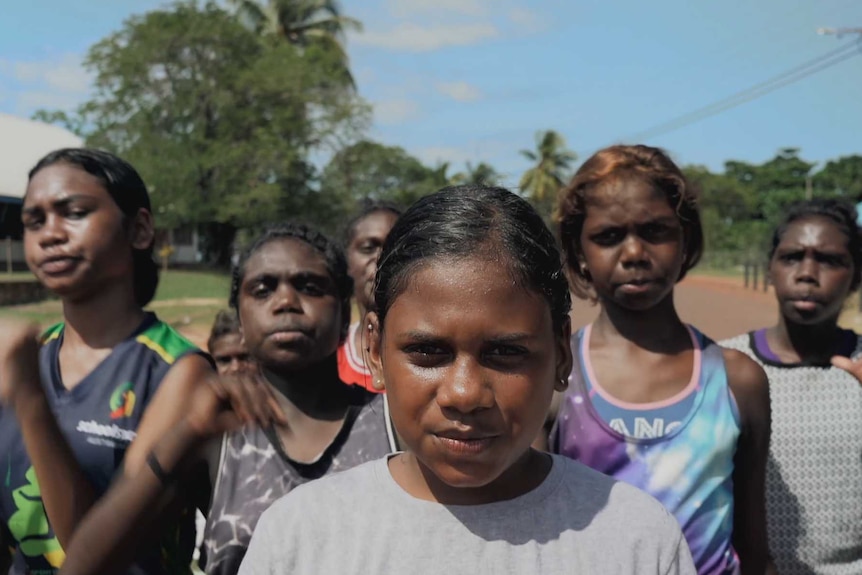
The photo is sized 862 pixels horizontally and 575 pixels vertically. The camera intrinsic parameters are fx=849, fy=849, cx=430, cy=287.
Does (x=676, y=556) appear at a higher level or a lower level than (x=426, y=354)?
lower

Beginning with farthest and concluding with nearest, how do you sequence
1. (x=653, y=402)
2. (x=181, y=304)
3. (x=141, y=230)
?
1. (x=181, y=304)
2. (x=141, y=230)
3. (x=653, y=402)

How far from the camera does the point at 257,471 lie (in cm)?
203

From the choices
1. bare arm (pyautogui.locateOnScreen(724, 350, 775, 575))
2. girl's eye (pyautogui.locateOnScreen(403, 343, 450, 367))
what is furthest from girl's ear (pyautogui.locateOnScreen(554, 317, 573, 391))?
bare arm (pyautogui.locateOnScreen(724, 350, 775, 575))

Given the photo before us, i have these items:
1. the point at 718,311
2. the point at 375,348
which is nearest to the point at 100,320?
the point at 375,348

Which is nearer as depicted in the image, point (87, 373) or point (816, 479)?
point (87, 373)

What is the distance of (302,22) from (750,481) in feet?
142

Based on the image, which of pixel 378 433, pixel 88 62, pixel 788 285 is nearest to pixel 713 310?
pixel 788 285

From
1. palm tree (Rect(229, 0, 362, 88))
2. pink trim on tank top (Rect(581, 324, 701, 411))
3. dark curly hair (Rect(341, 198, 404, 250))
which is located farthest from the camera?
palm tree (Rect(229, 0, 362, 88))

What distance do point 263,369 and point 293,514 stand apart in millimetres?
868

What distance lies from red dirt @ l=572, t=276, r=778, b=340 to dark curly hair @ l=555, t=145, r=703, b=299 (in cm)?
934

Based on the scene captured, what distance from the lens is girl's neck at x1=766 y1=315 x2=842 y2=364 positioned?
112 inches

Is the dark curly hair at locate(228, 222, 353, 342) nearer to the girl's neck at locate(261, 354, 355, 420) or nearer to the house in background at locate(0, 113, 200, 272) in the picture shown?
the girl's neck at locate(261, 354, 355, 420)

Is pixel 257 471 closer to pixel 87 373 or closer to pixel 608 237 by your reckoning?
pixel 87 373

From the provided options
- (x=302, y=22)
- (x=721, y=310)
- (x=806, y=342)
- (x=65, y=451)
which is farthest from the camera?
(x=302, y=22)
